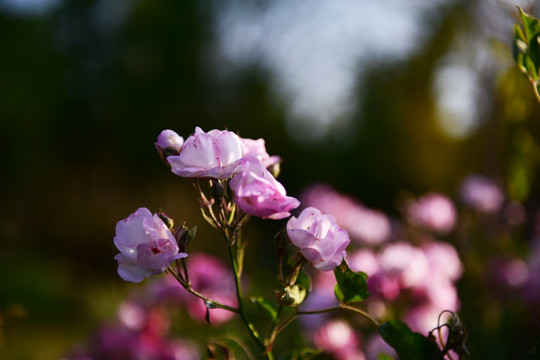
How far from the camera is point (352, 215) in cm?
283

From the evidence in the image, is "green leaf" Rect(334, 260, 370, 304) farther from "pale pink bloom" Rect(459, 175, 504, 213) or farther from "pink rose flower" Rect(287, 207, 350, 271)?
"pale pink bloom" Rect(459, 175, 504, 213)

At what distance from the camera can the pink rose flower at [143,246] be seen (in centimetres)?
73

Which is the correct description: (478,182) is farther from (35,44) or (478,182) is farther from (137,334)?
(35,44)

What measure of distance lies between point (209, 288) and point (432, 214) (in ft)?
3.45

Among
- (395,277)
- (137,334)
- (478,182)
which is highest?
(395,277)

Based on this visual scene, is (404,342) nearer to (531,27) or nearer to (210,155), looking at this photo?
(210,155)

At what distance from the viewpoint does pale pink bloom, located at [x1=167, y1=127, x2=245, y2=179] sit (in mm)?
751

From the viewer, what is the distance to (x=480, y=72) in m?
3.68

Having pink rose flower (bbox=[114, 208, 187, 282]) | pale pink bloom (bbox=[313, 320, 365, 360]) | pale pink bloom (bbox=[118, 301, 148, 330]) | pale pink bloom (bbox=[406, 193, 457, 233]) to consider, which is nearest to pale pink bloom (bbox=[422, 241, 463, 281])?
pale pink bloom (bbox=[313, 320, 365, 360])

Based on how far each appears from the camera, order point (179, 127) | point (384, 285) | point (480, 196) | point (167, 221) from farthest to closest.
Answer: point (179, 127) < point (480, 196) < point (384, 285) < point (167, 221)

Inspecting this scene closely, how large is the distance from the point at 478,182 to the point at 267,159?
1977 mm

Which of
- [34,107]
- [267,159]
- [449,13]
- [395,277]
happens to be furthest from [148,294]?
[34,107]

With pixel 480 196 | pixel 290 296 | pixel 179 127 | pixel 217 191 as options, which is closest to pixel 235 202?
pixel 217 191

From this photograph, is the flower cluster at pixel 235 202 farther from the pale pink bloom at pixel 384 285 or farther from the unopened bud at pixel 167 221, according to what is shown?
the pale pink bloom at pixel 384 285
